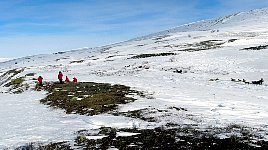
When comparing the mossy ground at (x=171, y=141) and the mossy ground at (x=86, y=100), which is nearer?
the mossy ground at (x=171, y=141)

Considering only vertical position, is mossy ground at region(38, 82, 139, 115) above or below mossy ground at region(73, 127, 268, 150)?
above

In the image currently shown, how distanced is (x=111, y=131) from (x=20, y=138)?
406 cm

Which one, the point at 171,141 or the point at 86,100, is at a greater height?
the point at 86,100

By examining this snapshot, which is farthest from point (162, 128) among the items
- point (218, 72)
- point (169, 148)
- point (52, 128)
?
point (218, 72)

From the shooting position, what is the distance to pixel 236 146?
13258 millimetres

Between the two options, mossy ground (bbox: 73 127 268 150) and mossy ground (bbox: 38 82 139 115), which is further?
mossy ground (bbox: 38 82 139 115)

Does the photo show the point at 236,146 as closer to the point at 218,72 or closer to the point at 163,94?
the point at 163,94

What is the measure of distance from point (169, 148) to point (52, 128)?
284 inches

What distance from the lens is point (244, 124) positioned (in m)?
17.3

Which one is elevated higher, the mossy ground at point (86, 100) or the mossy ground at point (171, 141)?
the mossy ground at point (86, 100)

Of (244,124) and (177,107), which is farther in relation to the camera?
(177,107)

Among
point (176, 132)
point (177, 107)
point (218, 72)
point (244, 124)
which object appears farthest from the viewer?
point (218, 72)

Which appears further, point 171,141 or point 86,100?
point 86,100

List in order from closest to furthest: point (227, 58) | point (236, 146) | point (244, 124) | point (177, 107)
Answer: point (236, 146)
point (244, 124)
point (177, 107)
point (227, 58)
